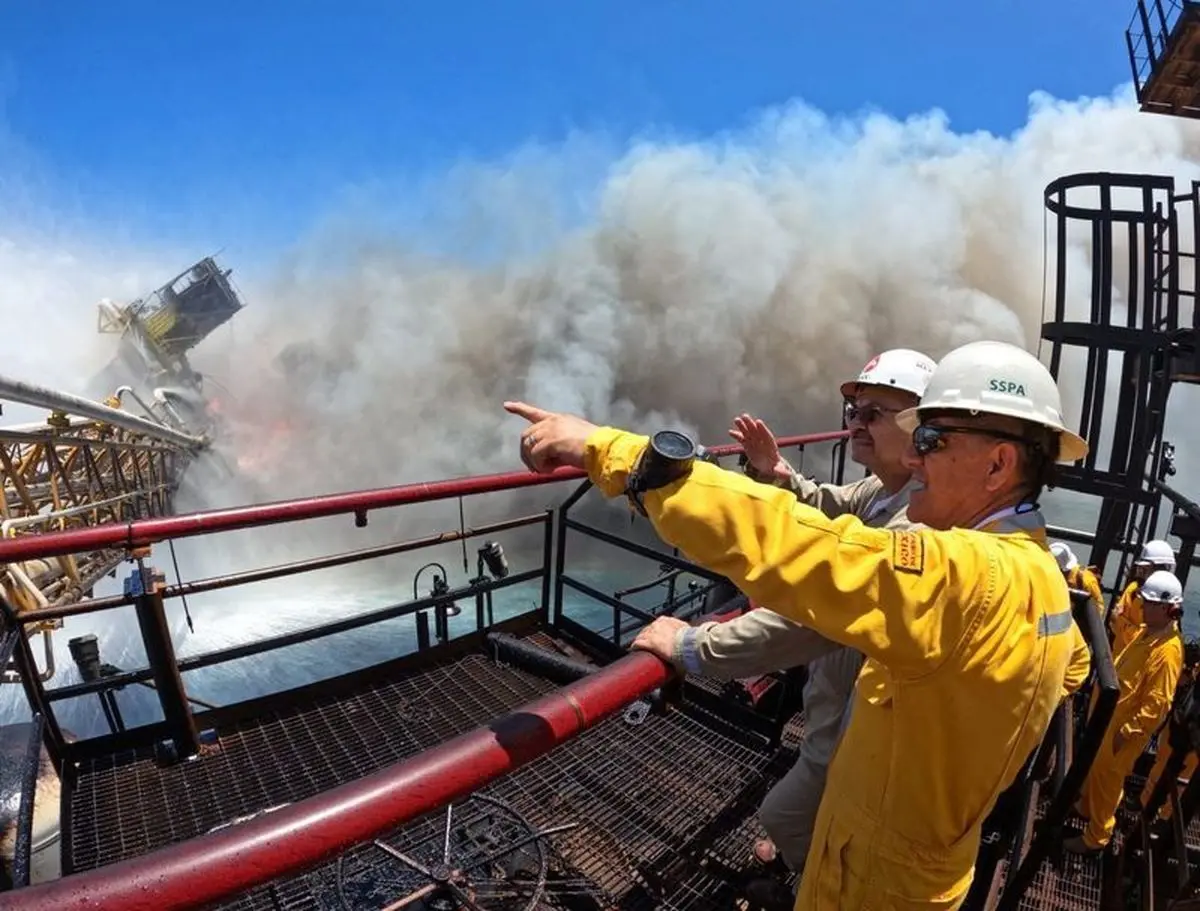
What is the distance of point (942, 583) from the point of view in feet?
3.24

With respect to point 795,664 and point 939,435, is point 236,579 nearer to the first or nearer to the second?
point 795,664

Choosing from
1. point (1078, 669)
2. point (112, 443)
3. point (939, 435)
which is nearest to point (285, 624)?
point (112, 443)

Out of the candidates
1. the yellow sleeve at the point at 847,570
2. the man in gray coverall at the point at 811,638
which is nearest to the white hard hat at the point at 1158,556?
the man in gray coverall at the point at 811,638

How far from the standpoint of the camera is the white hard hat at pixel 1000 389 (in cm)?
129

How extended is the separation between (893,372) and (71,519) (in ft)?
37.2

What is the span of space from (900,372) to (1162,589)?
2.97m

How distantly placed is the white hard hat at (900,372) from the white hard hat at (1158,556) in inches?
131

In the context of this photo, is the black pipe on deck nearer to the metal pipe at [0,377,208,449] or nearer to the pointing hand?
the pointing hand

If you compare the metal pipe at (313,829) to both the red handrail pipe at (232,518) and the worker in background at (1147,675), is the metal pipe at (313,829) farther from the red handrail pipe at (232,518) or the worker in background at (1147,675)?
the worker in background at (1147,675)

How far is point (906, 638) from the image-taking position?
990 millimetres

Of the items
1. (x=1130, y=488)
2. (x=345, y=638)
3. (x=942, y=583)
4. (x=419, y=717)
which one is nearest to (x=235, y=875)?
(x=942, y=583)

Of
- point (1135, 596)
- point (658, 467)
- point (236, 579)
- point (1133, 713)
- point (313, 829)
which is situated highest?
point (658, 467)

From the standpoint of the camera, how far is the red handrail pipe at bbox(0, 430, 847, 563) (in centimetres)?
197

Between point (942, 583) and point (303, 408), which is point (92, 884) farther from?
point (303, 408)
